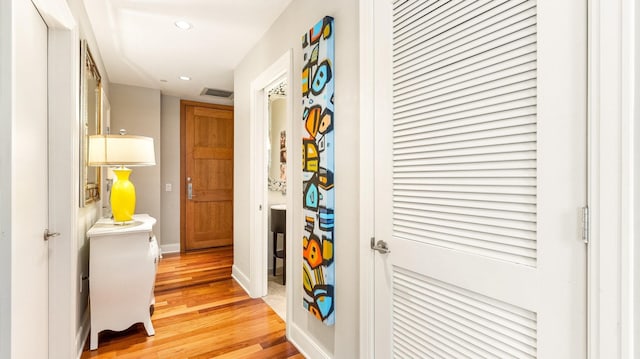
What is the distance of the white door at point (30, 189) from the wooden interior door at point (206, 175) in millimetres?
3155

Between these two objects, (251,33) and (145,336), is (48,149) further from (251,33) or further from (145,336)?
(251,33)

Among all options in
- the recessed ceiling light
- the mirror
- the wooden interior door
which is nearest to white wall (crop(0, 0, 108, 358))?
the mirror

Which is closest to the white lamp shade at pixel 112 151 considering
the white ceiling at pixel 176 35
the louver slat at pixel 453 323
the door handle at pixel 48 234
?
the door handle at pixel 48 234

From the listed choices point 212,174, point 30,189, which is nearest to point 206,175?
point 212,174

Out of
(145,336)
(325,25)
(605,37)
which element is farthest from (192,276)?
(605,37)

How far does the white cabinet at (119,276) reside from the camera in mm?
2141

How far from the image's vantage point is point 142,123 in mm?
4355

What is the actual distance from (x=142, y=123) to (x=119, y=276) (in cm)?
284

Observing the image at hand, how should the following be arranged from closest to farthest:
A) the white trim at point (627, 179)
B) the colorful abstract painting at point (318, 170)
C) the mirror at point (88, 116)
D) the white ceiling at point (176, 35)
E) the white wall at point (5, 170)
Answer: the white trim at point (627, 179)
the white wall at point (5, 170)
the colorful abstract painting at point (318, 170)
the mirror at point (88, 116)
the white ceiling at point (176, 35)

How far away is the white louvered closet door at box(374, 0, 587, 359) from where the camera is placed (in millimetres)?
806

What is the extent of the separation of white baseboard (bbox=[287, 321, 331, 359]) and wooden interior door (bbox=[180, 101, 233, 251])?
3.14m

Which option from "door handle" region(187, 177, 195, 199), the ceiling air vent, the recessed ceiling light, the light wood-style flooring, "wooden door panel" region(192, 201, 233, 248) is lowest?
the light wood-style flooring

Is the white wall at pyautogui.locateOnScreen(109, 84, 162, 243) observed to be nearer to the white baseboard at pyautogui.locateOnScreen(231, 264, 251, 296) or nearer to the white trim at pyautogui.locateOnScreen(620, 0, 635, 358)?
the white baseboard at pyautogui.locateOnScreen(231, 264, 251, 296)

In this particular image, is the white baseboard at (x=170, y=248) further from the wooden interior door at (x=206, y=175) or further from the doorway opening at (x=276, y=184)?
the doorway opening at (x=276, y=184)
